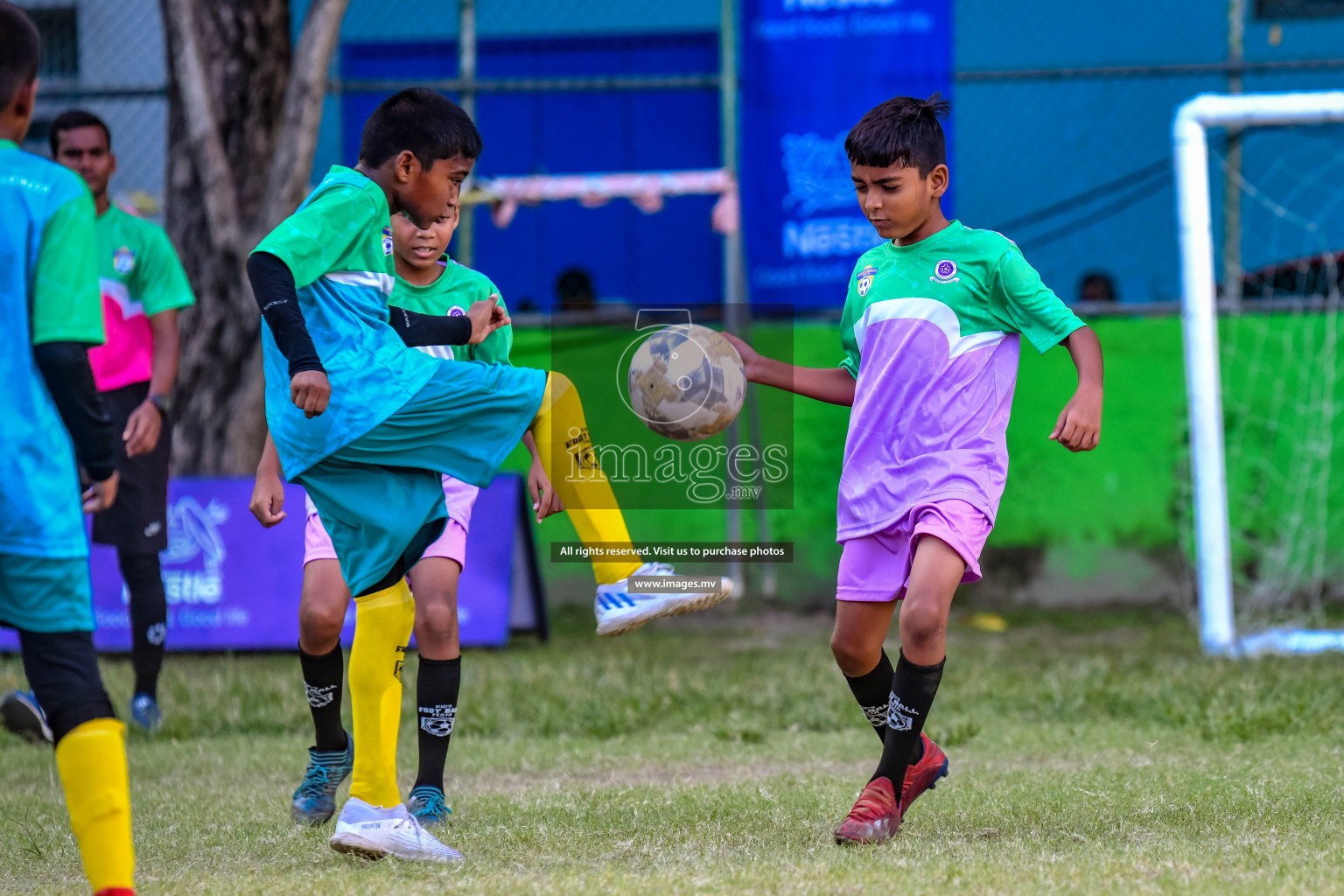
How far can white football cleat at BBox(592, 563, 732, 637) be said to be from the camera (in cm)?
366

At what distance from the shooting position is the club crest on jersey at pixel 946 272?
155 inches

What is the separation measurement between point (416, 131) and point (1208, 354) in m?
4.90

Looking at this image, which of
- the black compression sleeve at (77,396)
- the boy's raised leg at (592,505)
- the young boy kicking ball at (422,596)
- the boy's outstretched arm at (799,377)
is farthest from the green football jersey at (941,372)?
the black compression sleeve at (77,396)

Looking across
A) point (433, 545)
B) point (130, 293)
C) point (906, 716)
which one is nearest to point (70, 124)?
point (130, 293)

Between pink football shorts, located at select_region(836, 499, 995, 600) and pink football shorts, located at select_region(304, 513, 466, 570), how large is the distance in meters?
1.06

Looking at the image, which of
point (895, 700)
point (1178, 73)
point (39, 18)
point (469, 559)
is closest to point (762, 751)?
point (895, 700)

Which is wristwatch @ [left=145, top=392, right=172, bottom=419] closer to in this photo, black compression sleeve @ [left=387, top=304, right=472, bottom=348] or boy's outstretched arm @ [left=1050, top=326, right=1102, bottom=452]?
black compression sleeve @ [left=387, top=304, right=472, bottom=348]

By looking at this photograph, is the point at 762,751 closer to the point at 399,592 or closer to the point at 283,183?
the point at 399,592

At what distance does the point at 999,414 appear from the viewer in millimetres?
3936

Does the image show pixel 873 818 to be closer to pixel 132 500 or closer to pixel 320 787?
pixel 320 787

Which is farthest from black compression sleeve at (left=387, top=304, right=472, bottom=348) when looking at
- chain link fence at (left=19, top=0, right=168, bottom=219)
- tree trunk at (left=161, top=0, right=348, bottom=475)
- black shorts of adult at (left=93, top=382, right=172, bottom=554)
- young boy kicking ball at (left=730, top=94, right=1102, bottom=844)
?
chain link fence at (left=19, top=0, right=168, bottom=219)

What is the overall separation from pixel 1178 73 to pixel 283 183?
5.44m

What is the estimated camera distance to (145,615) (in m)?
5.90

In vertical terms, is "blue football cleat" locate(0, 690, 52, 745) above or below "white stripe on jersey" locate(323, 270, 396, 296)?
below
